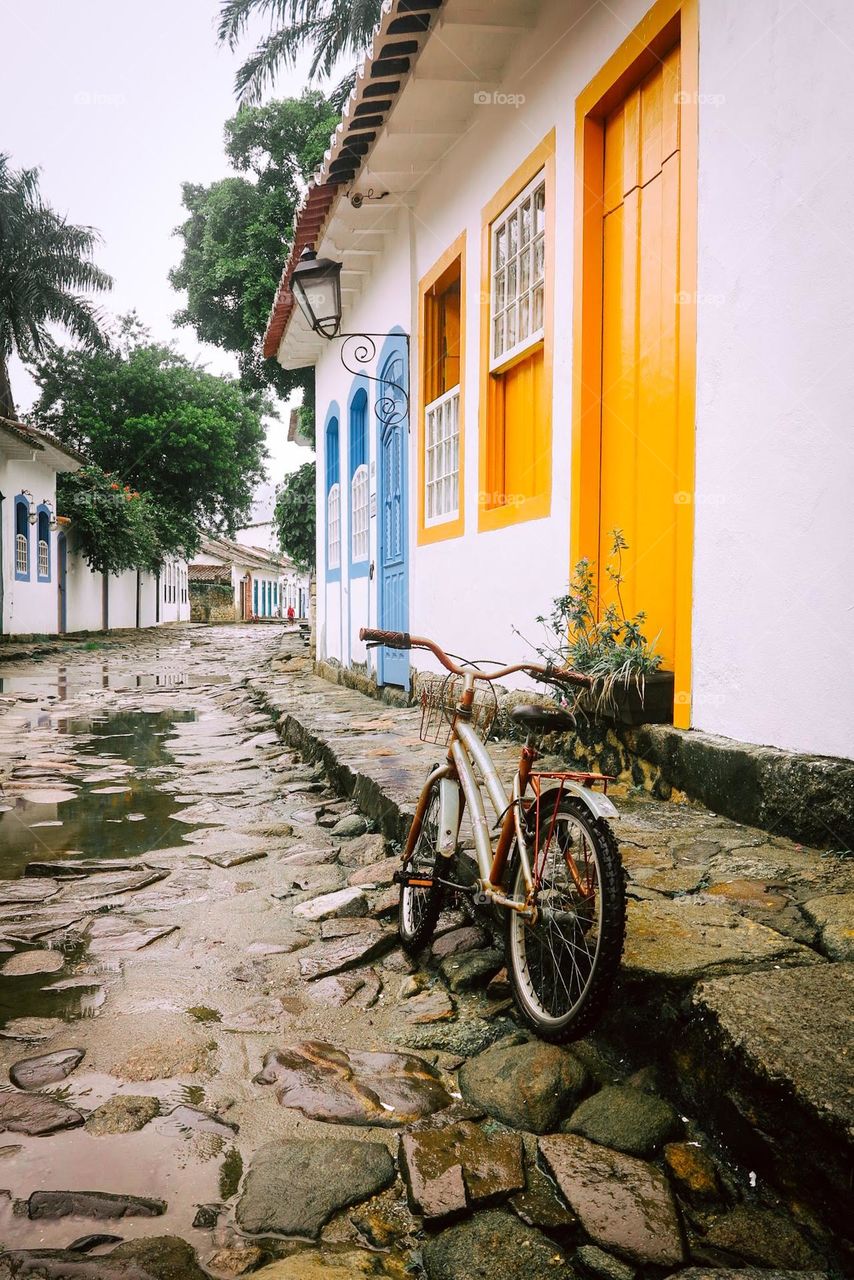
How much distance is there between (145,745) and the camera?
7.05m

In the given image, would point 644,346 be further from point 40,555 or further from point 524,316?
point 40,555

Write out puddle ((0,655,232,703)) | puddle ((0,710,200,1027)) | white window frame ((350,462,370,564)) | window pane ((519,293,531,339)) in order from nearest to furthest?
puddle ((0,710,200,1027)), window pane ((519,293,531,339)), white window frame ((350,462,370,564)), puddle ((0,655,232,703))

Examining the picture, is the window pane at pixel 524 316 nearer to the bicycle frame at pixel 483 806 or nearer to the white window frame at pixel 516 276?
the white window frame at pixel 516 276

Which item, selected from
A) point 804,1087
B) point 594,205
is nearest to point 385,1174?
point 804,1087

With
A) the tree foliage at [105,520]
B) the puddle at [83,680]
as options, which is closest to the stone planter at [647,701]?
the puddle at [83,680]

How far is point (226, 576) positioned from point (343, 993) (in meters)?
49.2

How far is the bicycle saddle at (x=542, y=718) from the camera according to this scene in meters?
2.21

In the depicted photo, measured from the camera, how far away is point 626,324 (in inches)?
166

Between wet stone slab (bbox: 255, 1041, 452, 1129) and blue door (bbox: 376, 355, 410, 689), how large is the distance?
520 centimetres

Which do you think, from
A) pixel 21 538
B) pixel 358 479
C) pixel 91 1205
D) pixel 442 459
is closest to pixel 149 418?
pixel 21 538

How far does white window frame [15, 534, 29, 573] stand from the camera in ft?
68.2

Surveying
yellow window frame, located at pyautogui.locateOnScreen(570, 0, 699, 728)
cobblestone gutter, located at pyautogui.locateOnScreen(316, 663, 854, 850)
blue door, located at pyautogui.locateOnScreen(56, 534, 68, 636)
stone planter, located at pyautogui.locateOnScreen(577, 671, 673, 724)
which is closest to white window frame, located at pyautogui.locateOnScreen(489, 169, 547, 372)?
yellow window frame, located at pyautogui.locateOnScreen(570, 0, 699, 728)

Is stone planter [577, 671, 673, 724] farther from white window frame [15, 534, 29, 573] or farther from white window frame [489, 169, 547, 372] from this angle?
white window frame [15, 534, 29, 573]

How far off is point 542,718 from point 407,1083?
36.8 inches
